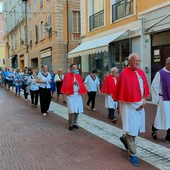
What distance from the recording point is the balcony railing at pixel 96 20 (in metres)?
18.0

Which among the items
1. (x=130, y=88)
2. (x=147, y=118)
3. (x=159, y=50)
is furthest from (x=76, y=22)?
(x=130, y=88)

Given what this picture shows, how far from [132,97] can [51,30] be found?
2080cm

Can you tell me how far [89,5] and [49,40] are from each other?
7290 mm

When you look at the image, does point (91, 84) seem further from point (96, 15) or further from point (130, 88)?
point (96, 15)

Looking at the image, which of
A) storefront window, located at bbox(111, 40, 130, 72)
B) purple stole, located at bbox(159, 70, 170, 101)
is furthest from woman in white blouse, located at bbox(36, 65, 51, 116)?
storefront window, located at bbox(111, 40, 130, 72)

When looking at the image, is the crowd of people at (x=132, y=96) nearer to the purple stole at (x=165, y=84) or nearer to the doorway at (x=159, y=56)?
the purple stole at (x=165, y=84)

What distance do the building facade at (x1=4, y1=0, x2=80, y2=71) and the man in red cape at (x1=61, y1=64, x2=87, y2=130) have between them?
16.0 metres

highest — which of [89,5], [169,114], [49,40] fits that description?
[89,5]

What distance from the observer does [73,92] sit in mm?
7906

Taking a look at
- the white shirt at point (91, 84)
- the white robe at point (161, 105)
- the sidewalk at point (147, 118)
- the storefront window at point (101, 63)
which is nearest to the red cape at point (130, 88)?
the white robe at point (161, 105)

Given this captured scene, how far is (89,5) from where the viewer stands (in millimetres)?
19391

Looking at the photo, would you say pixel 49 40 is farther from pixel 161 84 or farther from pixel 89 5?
pixel 161 84

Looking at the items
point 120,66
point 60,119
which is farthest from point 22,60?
point 60,119

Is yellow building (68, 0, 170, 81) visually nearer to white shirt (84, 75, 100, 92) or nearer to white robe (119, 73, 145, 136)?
white shirt (84, 75, 100, 92)
